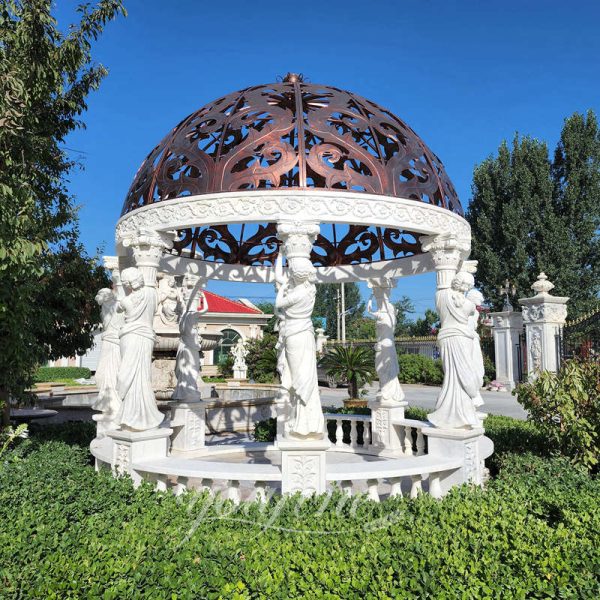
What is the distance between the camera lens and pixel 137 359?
586cm

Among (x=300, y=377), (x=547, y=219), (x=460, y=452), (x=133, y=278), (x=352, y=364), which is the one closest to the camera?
(x=300, y=377)

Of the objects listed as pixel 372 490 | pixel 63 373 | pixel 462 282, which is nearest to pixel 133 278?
pixel 372 490

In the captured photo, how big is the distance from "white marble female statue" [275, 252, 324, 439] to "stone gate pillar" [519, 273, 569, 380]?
15.0m

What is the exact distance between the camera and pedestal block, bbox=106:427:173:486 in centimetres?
561

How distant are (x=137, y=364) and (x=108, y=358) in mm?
2429

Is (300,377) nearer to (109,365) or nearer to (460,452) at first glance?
(460,452)

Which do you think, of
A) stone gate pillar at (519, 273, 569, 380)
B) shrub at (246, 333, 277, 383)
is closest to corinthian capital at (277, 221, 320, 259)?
stone gate pillar at (519, 273, 569, 380)

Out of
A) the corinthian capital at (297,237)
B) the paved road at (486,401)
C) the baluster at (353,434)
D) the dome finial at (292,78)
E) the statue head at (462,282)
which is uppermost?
the dome finial at (292,78)

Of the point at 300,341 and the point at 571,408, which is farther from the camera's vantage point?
the point at 571,408

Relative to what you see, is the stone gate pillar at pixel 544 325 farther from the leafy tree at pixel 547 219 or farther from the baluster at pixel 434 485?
the baluster at pixel 434 485

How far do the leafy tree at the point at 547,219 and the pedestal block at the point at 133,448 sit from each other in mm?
25124

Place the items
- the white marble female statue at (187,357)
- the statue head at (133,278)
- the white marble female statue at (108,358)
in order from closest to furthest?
the statue head at (133,278), the white marble female statue at (108,358), the white marble female statue at (187,357)

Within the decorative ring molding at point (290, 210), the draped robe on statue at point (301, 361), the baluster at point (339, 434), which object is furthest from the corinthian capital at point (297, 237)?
the baluster at point (339, 434)

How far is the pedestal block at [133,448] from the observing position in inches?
221
